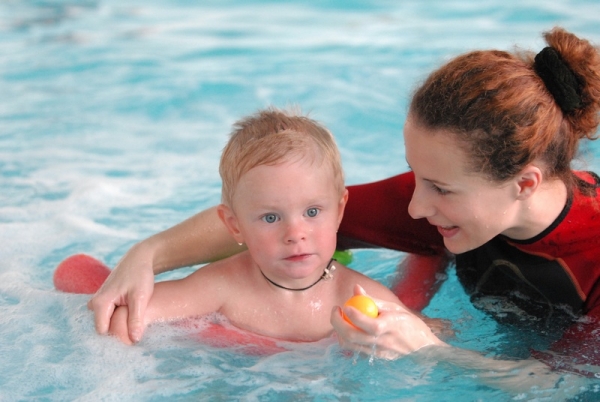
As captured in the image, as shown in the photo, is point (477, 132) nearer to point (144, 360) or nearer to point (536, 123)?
point (536, 123)

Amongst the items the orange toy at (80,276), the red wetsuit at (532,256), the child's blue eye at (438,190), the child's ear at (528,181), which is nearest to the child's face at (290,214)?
the child's blue eye at (438,190)

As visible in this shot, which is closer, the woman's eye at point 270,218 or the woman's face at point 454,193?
the woman's face at point 454,193

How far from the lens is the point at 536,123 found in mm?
2592

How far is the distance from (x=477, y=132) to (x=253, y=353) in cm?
119

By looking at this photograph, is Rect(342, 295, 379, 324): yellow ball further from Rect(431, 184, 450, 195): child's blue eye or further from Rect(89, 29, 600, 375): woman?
Rect(431, 184, 450, 195): child's blue eye

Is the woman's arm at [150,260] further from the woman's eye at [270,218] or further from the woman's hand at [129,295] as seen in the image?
the woman's eye at [270,218]

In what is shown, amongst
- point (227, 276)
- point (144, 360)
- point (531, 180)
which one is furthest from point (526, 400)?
point (144, 360)

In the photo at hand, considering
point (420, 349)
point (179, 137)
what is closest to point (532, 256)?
point (420, 349)

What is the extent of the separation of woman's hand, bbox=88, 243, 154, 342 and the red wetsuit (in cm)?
88

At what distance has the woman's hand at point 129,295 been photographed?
289 centimetres

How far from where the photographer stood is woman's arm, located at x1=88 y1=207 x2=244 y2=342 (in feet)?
9.53

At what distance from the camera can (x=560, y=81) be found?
264 cm

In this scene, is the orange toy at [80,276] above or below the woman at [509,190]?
below

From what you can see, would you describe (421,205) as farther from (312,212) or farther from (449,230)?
(312,212)
